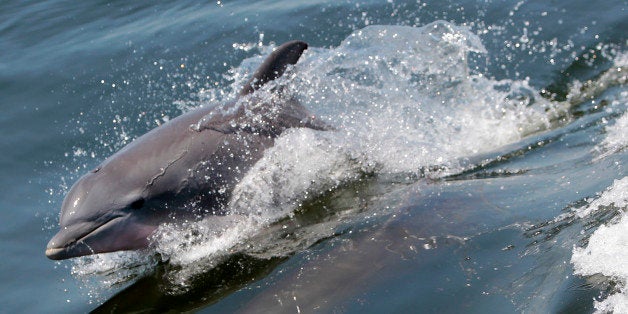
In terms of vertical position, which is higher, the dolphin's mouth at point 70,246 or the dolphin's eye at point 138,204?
the dolphin's eye at point 138,204

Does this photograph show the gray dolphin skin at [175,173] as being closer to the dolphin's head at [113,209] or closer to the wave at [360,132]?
the dolphin's head at [113,209]

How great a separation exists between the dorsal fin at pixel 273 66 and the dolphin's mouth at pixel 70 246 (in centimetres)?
201

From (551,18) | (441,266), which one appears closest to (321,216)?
(441,266)

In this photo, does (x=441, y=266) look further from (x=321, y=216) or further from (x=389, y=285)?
(x=321, y=216)

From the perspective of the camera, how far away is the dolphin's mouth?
671 cm

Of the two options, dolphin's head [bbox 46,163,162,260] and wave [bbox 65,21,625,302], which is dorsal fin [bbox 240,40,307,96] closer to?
wave [bbox 65,21,625,302]

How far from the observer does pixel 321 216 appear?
7000 mm

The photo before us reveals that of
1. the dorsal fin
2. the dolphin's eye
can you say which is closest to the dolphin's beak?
the dolphin's eye

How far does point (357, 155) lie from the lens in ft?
26.6

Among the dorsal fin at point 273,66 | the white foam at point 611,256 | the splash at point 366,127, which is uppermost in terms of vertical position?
the dorsal fin at point 273,66

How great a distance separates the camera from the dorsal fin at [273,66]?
798 centimetres

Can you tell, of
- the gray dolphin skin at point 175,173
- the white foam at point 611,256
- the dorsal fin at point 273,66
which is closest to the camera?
the white foam at point 611,256

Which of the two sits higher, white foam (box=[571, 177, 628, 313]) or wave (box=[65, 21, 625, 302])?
white foam (box=[571, 177, 628, 313])

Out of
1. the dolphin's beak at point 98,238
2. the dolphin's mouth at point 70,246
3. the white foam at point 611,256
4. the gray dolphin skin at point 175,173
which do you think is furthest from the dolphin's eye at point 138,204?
the white foam at point 611,256
